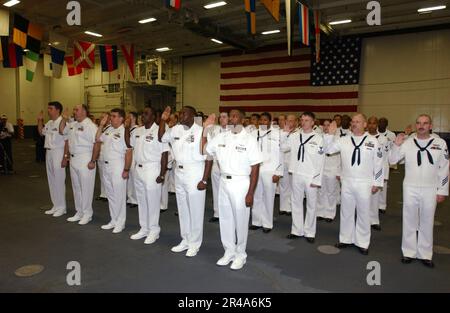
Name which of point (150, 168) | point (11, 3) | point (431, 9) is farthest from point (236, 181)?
point (11, 3)

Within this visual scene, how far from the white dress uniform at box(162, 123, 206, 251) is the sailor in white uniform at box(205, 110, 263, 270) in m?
0.25

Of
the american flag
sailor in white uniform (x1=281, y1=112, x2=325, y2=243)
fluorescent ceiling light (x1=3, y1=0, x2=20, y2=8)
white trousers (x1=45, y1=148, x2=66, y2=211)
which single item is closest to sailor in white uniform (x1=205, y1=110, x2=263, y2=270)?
sailor in white uniform (x1=281, y1=112, x2=325, y2=243)

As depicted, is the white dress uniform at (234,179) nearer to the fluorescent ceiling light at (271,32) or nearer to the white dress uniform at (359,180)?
the white dress uniform at (359,180)

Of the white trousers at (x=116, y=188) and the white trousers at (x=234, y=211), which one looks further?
the white trousers at (x=116, y=188)

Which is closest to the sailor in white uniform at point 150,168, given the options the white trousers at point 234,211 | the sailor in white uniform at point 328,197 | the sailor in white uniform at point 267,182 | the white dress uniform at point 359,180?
the white trousers at point 234,211

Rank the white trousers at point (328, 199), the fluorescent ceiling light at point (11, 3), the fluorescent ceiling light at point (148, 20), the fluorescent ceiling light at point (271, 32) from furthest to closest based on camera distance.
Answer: the fluorescent ceiling light at point (271, 32), the fluorescent ceiling light at point (148, 20), the fluorescent ceiling light at point (11, 3), the white trousers at point (328, 199)

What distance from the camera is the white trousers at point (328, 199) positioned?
605cm

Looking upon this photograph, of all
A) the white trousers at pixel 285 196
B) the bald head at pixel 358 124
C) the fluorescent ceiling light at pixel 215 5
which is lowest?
the white trousers at pixel 285 196

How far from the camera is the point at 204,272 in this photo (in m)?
3.73

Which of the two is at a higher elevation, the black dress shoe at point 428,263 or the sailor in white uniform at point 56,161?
the sailor in white uniform at point 56,161

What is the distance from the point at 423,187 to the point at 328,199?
2.12m

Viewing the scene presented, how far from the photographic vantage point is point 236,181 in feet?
12.5

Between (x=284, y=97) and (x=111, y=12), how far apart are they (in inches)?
327
